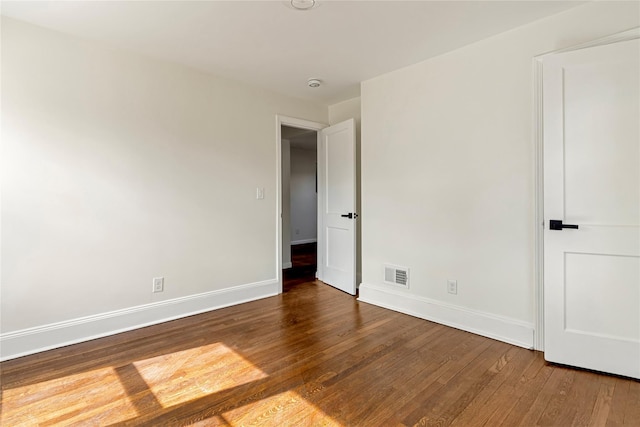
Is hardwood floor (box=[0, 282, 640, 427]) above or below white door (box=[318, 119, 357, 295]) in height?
below

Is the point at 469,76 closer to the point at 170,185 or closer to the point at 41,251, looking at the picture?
the point at 170,185

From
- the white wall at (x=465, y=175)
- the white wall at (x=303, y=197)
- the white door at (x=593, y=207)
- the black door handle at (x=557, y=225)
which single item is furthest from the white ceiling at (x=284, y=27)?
the white wall at (x=303, y=197)

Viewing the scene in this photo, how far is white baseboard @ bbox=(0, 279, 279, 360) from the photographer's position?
2270mm

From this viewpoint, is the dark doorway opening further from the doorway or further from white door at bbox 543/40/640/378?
white door at bbox 543/40/640/378

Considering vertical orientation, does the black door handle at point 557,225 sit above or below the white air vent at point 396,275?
above

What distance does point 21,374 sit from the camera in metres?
2.03

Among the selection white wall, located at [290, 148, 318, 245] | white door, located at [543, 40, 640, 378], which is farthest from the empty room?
white wall, located at [290, 148, 318, 245]

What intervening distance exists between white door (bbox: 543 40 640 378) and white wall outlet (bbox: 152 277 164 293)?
3.13 meters

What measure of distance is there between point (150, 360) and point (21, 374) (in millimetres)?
760

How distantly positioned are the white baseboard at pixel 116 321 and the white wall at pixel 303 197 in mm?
4381

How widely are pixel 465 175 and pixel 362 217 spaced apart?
3.95ft

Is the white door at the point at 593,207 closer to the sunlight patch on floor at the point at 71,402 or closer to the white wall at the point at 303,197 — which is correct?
the sunlight patch on floor at the point at 71,402

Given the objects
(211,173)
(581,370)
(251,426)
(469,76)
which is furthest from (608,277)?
(211,173)

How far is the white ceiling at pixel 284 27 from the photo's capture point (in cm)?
211
